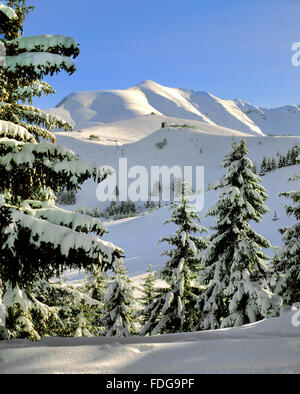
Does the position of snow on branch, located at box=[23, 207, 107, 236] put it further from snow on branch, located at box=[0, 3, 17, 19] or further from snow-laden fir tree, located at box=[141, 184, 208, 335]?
snow-laden fir tree, located at box=[141, 184, 208, 335]

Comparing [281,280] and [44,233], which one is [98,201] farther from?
[44,233]

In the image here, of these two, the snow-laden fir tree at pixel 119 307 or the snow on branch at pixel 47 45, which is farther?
the snow-laden fir tree at pixel 119 307

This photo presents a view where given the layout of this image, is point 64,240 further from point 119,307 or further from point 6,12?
point 119,307

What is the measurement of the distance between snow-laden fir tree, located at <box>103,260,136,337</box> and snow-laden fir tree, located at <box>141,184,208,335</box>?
282 cm

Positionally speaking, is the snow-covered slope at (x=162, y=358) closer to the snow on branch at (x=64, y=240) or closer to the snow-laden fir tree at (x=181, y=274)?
the snow on branch at (x=64, y=240)

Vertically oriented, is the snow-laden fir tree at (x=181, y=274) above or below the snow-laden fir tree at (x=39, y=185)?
below

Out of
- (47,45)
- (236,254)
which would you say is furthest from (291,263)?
(47,45)

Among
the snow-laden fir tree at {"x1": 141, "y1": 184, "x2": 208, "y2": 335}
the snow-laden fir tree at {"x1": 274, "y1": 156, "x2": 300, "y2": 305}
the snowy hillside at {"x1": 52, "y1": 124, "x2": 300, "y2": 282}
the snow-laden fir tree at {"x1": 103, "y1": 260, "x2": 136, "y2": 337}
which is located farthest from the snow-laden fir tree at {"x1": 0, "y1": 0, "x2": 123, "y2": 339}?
the snowy hillside at {"x1": 52, "y1": 124, "x2": 300, "y2": 282}

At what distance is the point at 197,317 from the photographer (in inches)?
518

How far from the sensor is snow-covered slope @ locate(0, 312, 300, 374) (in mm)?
2658

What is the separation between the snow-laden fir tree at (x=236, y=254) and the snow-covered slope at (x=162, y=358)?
7.65 meters

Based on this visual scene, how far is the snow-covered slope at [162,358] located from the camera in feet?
8.72

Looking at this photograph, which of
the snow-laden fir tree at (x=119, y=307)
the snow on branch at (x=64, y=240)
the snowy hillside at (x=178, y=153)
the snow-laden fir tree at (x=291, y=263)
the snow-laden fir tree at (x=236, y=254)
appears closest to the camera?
the snow on branch at (x=64, y=240)

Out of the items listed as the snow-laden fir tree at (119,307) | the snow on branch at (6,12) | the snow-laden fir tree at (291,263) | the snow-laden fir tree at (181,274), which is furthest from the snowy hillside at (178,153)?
the snow on branch at (6,12)
